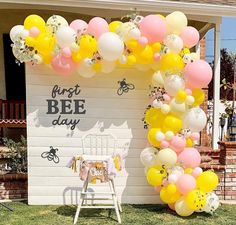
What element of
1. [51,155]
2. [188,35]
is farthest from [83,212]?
[188,35]

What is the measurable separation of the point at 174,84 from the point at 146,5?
192 cm

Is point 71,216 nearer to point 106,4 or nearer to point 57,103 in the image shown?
point 57,103

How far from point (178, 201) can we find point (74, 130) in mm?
1689

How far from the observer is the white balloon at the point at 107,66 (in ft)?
16.6

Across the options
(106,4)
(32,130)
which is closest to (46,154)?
(32,130)

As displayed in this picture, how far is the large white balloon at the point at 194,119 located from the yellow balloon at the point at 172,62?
1.83ft

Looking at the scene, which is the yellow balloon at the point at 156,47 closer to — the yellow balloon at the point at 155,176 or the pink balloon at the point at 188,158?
the pink balloon at the point at 188,158

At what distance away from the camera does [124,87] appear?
217 inches

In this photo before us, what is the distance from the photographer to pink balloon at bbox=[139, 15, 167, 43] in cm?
468

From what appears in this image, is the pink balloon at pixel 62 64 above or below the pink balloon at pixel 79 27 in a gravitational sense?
below

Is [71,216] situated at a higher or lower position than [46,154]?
lower

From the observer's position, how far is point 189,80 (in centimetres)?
483

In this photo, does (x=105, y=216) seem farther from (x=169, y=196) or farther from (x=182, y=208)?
(x=182, y=208)

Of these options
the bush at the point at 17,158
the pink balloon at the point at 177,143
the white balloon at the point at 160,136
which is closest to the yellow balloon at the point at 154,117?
the white balloon at the point at 160,136
